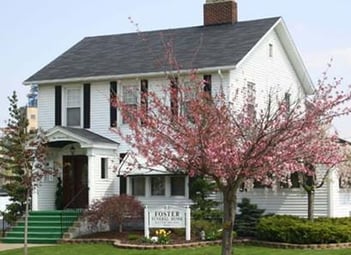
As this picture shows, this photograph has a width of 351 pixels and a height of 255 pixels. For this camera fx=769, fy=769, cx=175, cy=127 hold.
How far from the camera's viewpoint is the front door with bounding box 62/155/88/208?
30.6m

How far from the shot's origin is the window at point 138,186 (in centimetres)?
2942

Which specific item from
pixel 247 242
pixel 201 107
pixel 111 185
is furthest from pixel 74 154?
pixel 201 107

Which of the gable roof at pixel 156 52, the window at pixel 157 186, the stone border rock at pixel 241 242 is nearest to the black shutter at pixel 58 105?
the gable roof at pixel 156 52

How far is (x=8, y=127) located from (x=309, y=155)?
12888 millimetres

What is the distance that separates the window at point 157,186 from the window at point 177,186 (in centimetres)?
39

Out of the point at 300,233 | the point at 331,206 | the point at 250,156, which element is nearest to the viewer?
the point at 250,156

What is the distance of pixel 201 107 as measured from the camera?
1543 centimetres

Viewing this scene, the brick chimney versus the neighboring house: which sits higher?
the brick chimney

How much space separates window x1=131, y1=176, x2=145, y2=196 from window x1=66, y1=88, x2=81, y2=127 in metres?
3.50

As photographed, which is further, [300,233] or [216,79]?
[216,79]

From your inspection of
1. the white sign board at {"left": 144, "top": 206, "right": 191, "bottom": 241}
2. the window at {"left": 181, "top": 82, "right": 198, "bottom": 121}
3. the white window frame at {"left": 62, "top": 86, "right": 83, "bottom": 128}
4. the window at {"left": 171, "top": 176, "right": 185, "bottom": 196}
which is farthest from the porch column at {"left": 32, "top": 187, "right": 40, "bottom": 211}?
the window at {"left": 181, "top": 82, "right": 198, "bottom": 121}

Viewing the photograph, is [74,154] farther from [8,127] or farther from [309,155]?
[309,155]

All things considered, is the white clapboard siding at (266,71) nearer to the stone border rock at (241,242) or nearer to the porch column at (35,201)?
the stone border rock at (241,242)

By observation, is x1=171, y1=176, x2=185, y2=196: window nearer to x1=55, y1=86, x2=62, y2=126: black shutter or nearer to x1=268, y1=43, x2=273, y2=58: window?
x1=55, y1=86, x2=62, y2=126: black shutter
